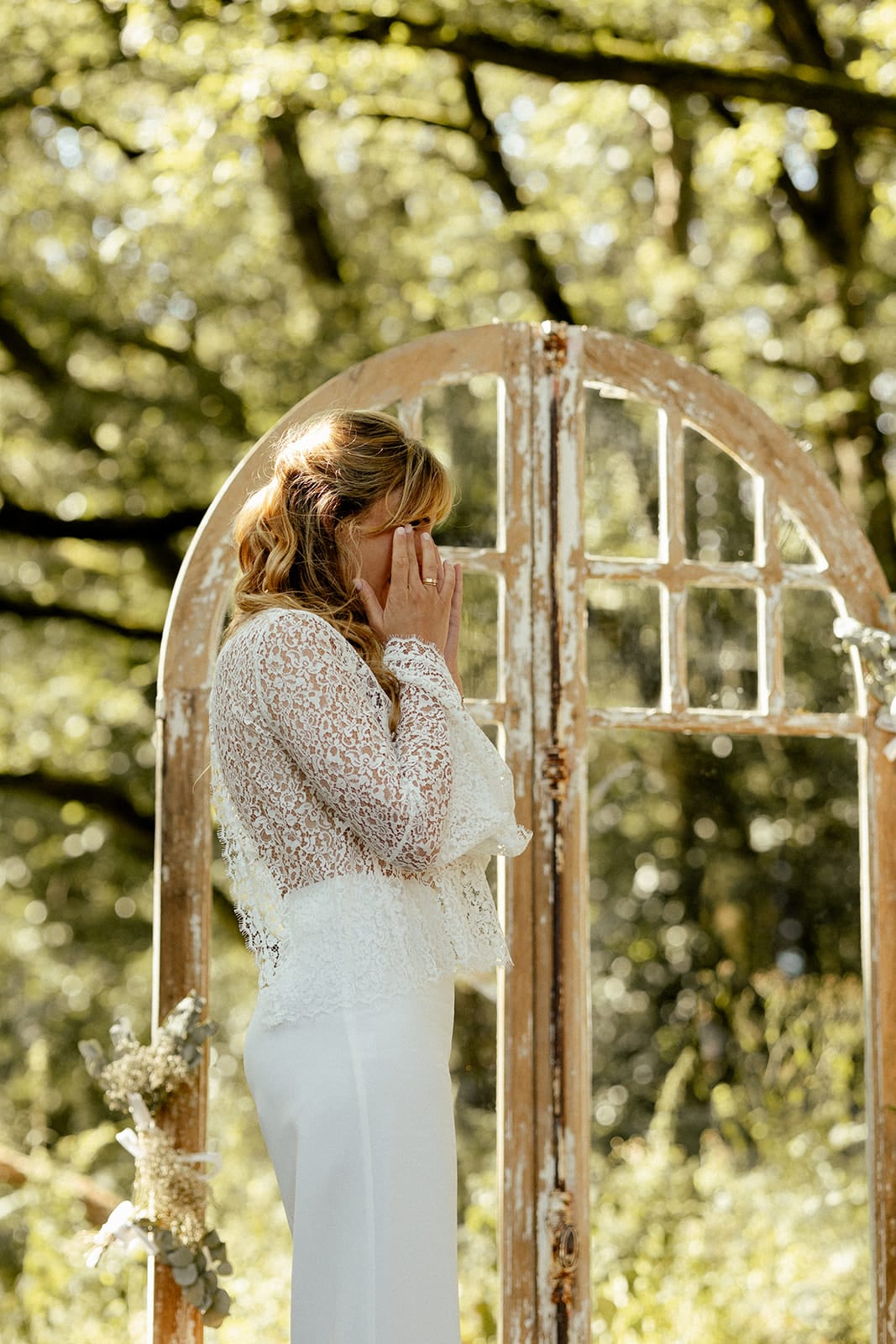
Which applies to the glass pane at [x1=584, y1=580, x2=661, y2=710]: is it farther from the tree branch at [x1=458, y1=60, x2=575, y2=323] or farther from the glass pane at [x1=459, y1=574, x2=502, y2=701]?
the tree branch at [x1=458, y1=60, x2=575, y2=323]

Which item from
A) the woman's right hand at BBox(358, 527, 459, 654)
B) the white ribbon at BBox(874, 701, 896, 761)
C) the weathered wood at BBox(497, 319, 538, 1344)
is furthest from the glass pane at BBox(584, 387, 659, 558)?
the woman's right hand at BBox(358, 527, 459, 654)

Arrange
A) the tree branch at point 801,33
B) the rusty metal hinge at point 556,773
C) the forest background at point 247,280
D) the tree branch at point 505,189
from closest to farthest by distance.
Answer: the rusty metal hinge at point 556,773
the forest background at point 247,280
the tree branch at point 801,33
the tree branch at point 505,189

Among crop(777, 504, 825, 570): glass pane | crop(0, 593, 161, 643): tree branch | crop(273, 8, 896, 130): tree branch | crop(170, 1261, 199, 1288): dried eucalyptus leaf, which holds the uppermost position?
crop(273, 8, 896, 130): tree branch

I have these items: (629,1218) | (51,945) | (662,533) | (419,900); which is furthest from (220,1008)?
(419,900)

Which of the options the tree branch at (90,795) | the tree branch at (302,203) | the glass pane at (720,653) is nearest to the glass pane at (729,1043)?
the glass pane at (720,653)

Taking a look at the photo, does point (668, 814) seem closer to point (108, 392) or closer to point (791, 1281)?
point (791, 1281)

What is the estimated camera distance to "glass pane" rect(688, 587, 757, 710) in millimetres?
3055

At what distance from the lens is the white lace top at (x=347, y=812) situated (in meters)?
1.82

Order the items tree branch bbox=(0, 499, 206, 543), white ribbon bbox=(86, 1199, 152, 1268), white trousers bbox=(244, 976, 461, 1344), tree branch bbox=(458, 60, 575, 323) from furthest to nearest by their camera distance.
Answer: tree branch bbox=(458, 60, 575, 323), tree branch bbox=(0, 499, 206, 543), white ribbon bbox=(86, 1199, 152, 1268), white trousers bbox=(244, 976, 461, 1344)

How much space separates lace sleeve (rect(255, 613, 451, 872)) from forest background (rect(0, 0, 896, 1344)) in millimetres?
3067

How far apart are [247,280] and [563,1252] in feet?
16.4

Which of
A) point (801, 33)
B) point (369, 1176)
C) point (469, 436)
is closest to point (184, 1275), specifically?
point (369, 1176)

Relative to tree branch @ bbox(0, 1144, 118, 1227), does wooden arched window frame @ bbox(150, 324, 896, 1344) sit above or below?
above

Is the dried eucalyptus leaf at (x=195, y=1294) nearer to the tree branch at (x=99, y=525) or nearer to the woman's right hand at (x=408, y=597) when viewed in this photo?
the woman's right hand at (x=408, y=597)
